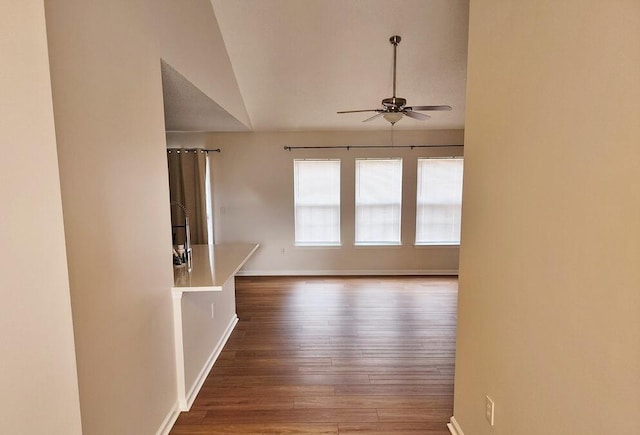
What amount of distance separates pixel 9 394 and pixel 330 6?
3494mm

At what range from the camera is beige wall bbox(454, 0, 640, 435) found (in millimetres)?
867

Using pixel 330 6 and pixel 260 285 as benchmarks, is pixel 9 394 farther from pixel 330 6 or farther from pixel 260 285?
pixel 260 285

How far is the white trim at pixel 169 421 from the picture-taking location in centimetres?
202

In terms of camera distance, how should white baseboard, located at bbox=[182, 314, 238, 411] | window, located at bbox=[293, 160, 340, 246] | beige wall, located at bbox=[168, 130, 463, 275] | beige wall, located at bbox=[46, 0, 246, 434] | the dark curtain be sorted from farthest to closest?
window, located at bbox=[293, 160, 340, 246] → beige wall, located at bbox=[168, 130, 463, 275] → the dark curtain → white baseboard, located at bbox=[182, 314, 238, 411] → beige wall, located at bbox=[46, 0, 246, 434]

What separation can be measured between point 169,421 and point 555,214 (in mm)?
2433

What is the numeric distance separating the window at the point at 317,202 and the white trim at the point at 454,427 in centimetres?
379

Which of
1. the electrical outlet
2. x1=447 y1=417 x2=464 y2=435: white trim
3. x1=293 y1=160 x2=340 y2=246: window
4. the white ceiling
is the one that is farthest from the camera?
x1=293 y1=160 x2=340 y2=246: window

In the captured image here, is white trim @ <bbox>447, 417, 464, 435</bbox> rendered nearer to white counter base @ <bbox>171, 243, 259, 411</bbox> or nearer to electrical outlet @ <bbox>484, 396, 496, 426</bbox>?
electrical outlet @ <bbox>484, 396, 496, 426</bbox>

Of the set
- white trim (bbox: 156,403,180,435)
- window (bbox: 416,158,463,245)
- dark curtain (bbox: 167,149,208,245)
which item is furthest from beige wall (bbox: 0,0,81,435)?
window (bbox: 416,158,463,245)

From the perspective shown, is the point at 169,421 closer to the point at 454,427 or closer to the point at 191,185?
the point at 454,427

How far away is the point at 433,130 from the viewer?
5.48 m

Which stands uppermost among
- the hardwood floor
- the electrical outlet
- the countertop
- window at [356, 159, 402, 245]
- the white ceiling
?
the white ceiling

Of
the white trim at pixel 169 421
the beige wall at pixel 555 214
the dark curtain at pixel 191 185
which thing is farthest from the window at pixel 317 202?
the beige wall at pixel 555 214

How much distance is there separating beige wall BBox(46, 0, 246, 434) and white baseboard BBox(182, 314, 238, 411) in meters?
0.24
